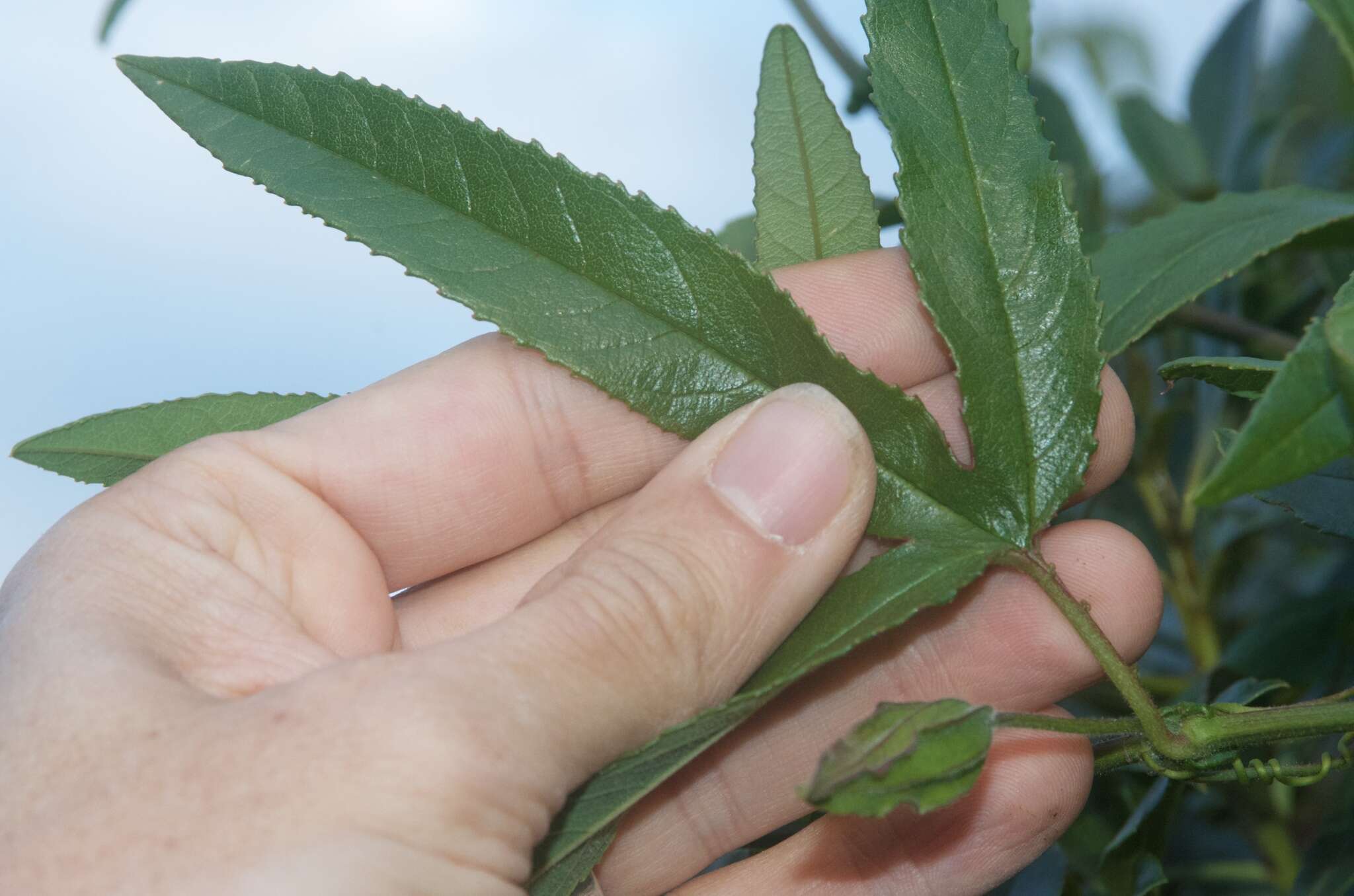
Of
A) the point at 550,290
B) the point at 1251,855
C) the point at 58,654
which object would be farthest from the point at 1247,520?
the point at 58,654

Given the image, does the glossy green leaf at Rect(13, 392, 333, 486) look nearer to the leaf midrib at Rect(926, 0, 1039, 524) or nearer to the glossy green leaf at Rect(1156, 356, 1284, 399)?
the leaf midrib at Rect(926, 0, 1039, 524)

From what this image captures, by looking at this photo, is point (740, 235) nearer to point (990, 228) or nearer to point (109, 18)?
point (990, 228)

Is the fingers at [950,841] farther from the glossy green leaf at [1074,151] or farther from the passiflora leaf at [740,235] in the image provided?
the glossy green leaf at [1074,151]

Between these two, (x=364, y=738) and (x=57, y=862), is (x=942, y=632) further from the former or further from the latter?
(x=57, y=862)

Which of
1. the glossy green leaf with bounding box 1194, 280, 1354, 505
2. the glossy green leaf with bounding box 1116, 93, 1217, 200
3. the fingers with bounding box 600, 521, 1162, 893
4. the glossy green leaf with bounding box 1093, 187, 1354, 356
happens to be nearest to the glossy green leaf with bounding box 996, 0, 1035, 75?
the glossy green leaf with bounding box 1093, 187, 1354, 356

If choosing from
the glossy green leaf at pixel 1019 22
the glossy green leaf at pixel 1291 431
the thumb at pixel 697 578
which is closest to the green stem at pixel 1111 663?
the thumb at pixel 697 578

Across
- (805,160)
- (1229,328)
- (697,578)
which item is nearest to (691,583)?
(697,578)
